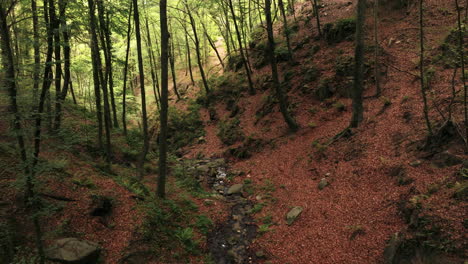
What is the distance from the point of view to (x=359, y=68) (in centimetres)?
1028

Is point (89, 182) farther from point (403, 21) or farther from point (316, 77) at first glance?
point (403, 21)

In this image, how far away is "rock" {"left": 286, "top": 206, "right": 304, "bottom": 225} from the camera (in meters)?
8.43

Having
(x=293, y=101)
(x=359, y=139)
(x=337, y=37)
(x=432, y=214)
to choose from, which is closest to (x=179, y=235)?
(x=432, y=214)

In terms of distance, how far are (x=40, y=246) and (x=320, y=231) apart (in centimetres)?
718

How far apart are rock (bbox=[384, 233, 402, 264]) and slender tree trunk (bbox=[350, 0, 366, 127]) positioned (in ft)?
20.2

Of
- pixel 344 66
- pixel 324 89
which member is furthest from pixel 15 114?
pixel 344 66

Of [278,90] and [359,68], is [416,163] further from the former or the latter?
[278,90]

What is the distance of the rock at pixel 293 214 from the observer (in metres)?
8.43

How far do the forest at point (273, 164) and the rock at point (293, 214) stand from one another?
7cm

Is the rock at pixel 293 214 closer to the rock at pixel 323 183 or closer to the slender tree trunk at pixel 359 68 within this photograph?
the rock at pixel 323 183

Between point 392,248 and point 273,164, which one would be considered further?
point 273,164

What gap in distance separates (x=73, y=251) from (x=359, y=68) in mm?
11710

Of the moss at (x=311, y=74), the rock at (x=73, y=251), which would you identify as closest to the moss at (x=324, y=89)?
the moss at (x=311, y=74)

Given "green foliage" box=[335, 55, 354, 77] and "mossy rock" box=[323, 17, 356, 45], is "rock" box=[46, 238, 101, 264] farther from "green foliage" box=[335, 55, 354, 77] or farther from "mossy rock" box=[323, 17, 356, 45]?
"mossy rock" box=[323, 17, 356, 45]
